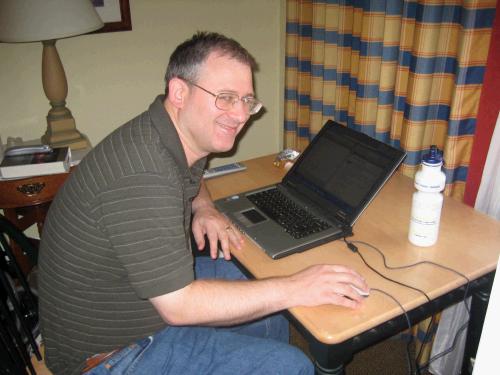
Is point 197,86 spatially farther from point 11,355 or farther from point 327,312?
point 11,355

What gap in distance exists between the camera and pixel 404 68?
4.92ft

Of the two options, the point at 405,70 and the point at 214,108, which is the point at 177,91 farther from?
the point at 405,70

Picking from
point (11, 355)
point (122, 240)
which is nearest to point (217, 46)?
point (122, 240)

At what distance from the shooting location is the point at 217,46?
1.10 m

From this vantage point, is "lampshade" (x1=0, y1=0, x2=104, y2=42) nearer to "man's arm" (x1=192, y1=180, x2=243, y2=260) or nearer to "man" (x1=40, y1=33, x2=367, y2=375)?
"man" (x1=40, y1=33, x2=367, y2=375)

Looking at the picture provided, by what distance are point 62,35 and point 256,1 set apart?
1.09 metres

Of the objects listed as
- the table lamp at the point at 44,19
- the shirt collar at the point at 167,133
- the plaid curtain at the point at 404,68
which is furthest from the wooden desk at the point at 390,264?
the table lamp at the point at 44,19

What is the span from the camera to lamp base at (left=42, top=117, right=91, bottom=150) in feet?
6.25

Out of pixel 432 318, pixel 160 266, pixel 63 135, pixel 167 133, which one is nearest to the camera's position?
pixel 160 266

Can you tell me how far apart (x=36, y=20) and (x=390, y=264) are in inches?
57.9

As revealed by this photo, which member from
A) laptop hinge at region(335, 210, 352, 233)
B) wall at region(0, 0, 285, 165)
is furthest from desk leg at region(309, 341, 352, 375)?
wall at region(0, 0, 285, 165)

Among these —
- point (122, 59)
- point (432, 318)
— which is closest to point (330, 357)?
point (432, 318)

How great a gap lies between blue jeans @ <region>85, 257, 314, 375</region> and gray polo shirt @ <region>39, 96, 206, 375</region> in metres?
0.04

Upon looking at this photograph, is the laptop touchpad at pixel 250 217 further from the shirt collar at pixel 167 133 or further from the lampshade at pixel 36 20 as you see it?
the lampshade at pixel 36 20
